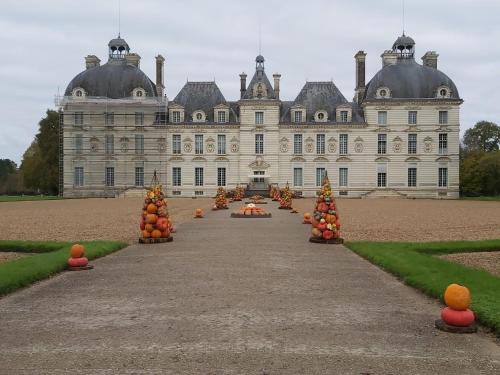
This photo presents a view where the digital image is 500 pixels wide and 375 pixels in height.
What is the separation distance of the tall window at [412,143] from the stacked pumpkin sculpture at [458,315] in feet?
166

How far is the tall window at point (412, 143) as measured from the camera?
179 feet

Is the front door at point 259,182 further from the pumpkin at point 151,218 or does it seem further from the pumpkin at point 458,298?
the pumpkin at point 458,298

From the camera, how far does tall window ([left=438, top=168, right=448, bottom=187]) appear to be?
54438 millimetres

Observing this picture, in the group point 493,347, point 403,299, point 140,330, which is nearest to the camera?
point 493,347

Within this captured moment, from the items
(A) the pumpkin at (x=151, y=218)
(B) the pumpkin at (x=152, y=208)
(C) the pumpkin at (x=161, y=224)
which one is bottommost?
(C) the pumpkin at (x=161, y=224)

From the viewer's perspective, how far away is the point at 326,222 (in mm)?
13930

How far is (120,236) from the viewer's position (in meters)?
15.8

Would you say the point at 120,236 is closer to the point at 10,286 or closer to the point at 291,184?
the point at 10,286

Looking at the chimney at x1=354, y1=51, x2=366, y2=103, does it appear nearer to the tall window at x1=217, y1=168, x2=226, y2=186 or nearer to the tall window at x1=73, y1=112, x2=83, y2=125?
the tall window at x1=217, y1=168, x2=226, y2=186

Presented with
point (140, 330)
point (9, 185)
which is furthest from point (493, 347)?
point (9, 185)

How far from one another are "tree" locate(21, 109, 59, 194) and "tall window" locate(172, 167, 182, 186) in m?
12.9

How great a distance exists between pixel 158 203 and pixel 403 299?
26.7 feet

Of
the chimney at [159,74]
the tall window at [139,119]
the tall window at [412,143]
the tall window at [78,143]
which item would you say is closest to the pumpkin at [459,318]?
the tall window at [412,143]

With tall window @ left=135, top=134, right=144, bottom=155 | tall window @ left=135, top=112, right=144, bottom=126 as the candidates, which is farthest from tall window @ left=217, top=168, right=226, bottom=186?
tall window @ left=135, top=112, right=144, bottom=126
